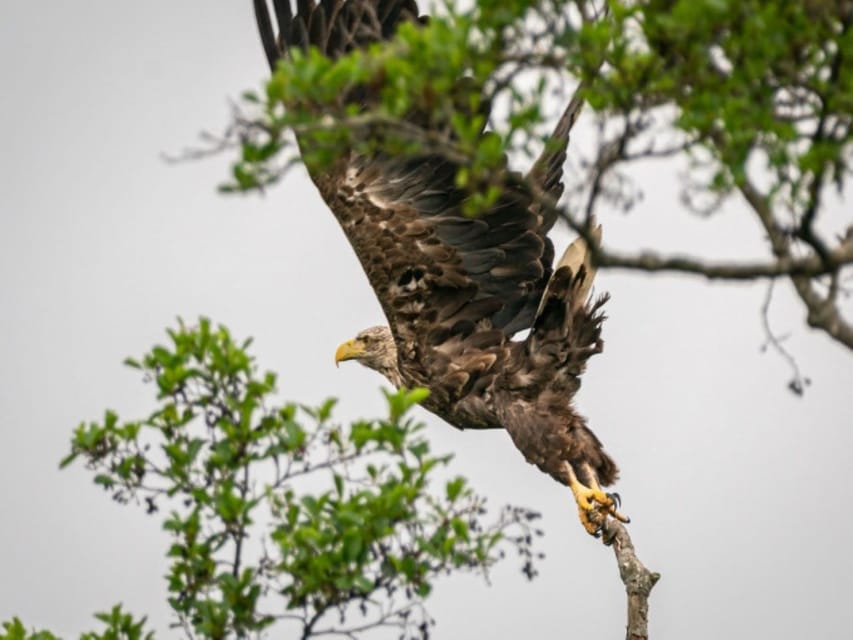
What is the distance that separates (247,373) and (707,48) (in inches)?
73.7

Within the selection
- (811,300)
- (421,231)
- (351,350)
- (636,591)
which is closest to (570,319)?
(421,231)

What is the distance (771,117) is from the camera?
5.16 metres

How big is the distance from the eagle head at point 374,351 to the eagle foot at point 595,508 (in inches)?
75.2

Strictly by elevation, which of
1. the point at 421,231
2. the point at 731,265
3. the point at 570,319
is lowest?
the point at 731,265

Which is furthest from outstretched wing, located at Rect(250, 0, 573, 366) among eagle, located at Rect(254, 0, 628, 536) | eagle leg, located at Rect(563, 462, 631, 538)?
eagle leg, located at Rect(563, 462, 631, 538)

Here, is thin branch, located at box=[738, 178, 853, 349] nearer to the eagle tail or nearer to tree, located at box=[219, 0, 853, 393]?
tree, located at box=[219, 0, 853, 393]

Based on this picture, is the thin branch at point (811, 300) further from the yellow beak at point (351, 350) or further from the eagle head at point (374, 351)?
the yellow beak at point (351, 350)

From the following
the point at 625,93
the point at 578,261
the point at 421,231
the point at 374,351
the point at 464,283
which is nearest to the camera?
the point at 625,93

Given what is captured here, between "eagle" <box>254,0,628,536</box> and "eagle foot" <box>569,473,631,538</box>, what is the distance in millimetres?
10

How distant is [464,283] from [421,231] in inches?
15.7

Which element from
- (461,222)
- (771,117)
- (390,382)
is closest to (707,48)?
(771,117)

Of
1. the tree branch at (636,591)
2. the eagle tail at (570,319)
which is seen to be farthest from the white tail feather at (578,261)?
the tree branch at (636,591)

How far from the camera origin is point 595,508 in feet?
29.9

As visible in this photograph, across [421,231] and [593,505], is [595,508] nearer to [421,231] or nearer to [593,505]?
[593,505]
